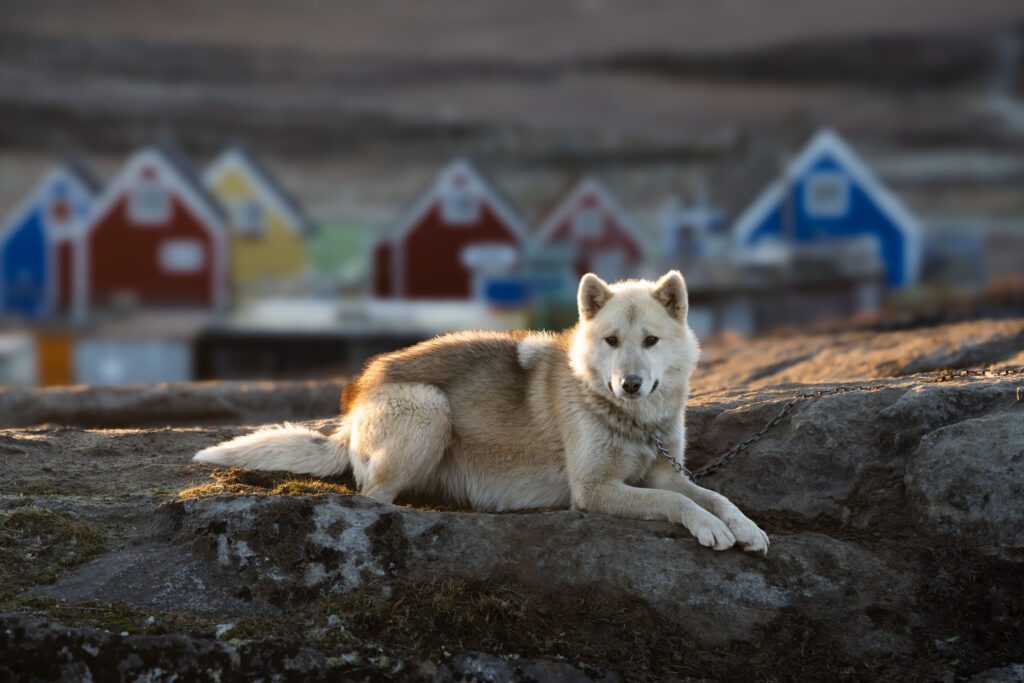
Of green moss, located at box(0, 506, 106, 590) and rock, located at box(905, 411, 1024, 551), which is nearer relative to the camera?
green moss, located at box(0, 506, 106, 590)

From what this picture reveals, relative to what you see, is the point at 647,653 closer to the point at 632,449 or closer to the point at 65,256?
the point at 632,449

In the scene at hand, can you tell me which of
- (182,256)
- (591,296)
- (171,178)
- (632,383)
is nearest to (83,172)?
(171,178)

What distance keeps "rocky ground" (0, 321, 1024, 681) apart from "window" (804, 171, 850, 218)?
32151 mm

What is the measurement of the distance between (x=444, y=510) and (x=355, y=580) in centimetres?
112

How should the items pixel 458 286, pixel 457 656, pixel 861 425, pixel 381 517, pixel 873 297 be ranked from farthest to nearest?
pixel 458 286, pixel 873 297, pixel 861 425, pixel 381 517, pixel 457 656

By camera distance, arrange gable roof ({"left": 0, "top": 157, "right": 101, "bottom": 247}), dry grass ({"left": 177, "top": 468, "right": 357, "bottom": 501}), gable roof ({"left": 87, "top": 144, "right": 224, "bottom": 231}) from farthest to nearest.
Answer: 1. gable roof ({"left": 0, "top": 157, "right": 101, "bottom": 247})
2. gable roof ({"left": 87, "top": 144, "right": 224, "bottom": 231})
3. dry grass ({"left": 177, "top": 468, "right": 357, "bottom": 501})

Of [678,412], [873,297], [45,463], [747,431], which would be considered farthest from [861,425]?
[873,297]

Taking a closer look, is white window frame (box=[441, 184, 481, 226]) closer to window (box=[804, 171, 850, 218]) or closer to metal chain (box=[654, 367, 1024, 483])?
window (box=[804, 171, 850, 218])

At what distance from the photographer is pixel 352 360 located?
3306cm

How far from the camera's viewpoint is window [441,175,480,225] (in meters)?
37.8

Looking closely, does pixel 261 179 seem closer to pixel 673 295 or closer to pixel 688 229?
pixel 688 229

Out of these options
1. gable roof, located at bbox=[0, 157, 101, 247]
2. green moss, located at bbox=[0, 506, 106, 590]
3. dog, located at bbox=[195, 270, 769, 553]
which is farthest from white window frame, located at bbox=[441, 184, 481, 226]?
green moss, located at bbox=[0, 506, 106, 590]

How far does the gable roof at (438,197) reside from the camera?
37.7 meters

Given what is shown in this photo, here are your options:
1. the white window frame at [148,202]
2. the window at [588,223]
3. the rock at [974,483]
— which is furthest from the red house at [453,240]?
the rock at [974,483]
